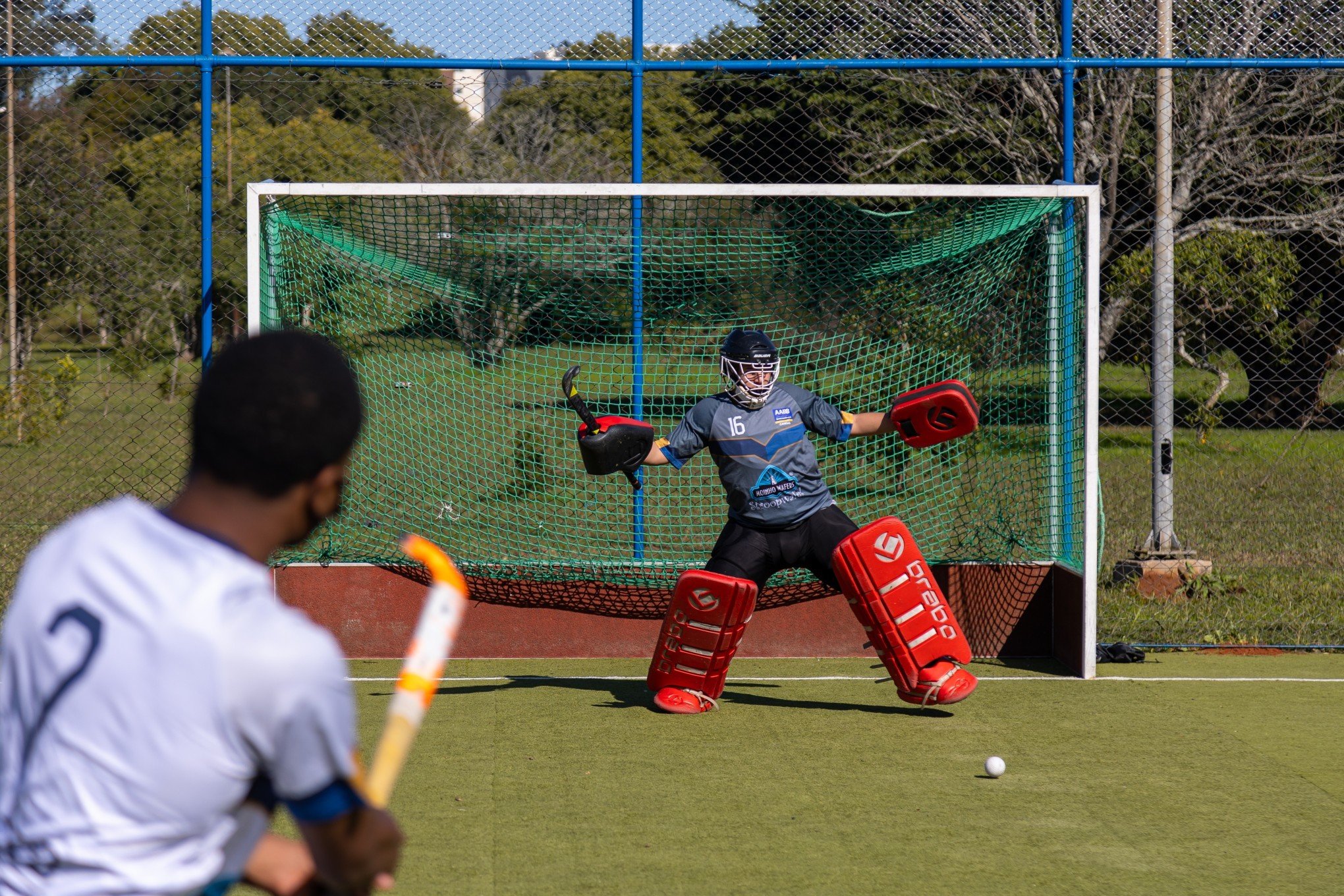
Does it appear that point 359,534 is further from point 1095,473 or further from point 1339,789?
point 1339,789

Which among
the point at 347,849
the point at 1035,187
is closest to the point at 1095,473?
the point at 1035,187

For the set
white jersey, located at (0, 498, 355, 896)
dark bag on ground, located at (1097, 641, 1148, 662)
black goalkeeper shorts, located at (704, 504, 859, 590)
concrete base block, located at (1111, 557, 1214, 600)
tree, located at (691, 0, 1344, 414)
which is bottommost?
dark bag on ground, located at (1097, 641, 1148, 662)

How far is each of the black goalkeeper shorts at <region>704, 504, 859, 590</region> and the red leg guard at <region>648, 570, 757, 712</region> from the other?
0.13m

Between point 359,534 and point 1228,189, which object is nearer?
point 359,534

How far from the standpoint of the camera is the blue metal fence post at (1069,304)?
6438mm

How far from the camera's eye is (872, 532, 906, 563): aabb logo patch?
5559 millimetres

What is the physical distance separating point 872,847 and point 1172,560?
4.18 meters

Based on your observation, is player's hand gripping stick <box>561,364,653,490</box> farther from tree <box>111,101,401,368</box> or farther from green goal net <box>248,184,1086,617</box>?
tree <box>111,101,401,368</box>

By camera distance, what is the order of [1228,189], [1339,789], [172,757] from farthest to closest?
[1228,189]
[1339,789]
[172,757]

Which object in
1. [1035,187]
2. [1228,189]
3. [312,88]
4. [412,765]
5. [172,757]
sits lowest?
[412,765]

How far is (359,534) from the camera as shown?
6.69 m

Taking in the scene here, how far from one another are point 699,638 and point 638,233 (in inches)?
79.8

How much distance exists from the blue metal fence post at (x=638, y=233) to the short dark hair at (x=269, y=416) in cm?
479

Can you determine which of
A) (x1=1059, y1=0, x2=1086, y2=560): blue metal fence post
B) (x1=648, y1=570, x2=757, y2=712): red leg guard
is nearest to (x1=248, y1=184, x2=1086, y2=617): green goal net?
(x1=1059, y1=0, x2=1086, y2=560): blue metal fence post
